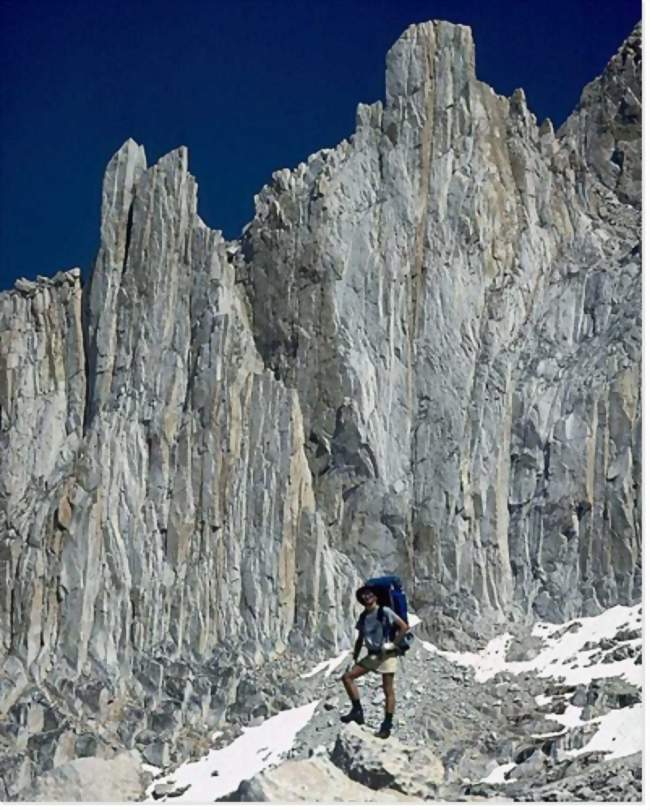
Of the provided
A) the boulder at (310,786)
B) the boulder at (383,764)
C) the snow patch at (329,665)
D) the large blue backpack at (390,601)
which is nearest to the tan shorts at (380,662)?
the large blue backpack at (390,601)

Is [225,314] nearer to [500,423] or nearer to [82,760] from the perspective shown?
[500,423]

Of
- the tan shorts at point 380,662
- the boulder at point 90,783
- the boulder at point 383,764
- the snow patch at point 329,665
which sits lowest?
the boulder at point 90,783

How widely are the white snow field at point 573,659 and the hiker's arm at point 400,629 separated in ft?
46.4

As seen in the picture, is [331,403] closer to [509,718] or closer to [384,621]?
[509,718]

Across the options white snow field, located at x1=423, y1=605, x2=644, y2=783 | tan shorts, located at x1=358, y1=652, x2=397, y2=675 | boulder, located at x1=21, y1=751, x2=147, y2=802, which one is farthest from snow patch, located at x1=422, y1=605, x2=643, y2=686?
tan shorts, located at x1=358, y1=652, x2=397, y2=675

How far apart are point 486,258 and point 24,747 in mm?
16715

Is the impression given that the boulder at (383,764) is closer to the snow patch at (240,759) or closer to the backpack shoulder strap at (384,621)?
the backpack shoulder strap at (384,621)

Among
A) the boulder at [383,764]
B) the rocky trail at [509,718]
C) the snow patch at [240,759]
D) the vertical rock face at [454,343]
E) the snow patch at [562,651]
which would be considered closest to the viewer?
the boulder at [383,764]

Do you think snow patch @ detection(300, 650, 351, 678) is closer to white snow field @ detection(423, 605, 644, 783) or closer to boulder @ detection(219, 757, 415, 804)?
white snow field @ detection(423, 605, 644, 783)

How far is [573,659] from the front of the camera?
45.2 meters

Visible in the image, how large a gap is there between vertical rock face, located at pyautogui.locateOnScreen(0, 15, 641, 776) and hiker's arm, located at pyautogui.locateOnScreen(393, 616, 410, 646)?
833 inches

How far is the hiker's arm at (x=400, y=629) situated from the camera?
26344 millimetres

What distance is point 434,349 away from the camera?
51.4 meters

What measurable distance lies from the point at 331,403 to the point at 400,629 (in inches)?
964
